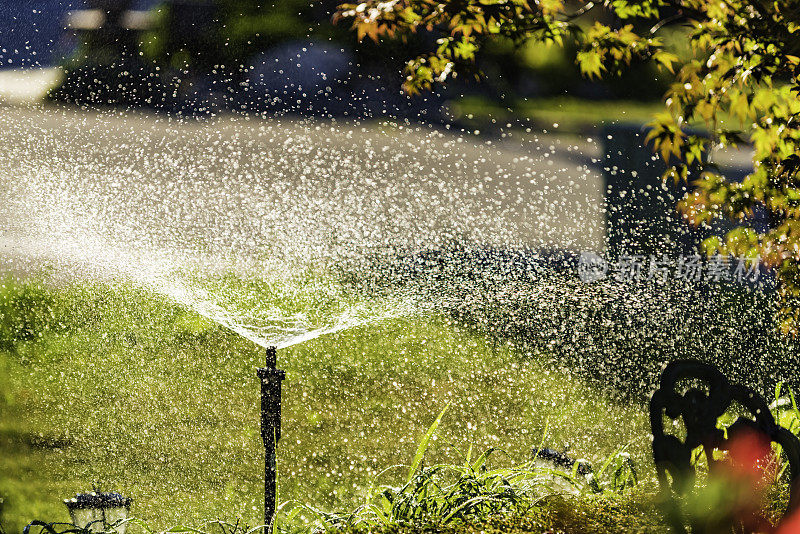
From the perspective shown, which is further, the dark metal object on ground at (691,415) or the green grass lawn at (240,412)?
the green grass lawn at (240,412)

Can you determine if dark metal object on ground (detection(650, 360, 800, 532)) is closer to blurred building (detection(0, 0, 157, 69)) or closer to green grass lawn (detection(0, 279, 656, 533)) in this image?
green grass lawn (detection(0, 279, 656, 533))

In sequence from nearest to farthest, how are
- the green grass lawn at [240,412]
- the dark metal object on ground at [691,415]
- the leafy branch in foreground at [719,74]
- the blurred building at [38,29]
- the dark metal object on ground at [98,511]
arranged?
the dark metal object on ground at [691,415], the dark metal object on ground at [98,511], the leafy branch in foreground at [719,74], the green grass lawn at [240,412], the blurred building at [38,29]

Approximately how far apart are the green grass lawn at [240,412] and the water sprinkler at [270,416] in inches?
79.7

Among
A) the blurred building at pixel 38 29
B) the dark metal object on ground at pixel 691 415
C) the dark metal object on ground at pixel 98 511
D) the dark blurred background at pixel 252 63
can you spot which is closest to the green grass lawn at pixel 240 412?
the dark metal object on ground at pixel 98 511

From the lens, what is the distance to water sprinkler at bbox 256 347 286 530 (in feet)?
11.0

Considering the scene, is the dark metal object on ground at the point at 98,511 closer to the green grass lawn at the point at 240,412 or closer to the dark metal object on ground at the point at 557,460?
the dark metal object on ground at the point at 557,460

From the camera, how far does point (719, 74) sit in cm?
377

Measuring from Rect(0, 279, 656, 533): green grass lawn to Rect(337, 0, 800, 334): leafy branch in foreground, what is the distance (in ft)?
6.60

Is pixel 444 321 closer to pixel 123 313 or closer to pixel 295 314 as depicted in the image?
pixel 295 314

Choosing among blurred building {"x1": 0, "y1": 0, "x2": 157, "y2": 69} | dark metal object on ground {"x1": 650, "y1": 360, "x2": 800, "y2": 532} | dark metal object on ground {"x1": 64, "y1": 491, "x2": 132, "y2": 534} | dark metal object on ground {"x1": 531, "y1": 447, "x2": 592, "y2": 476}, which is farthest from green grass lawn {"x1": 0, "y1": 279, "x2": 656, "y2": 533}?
blurred building {"x1": 0, "y1": 0, "x2": 157, "y2": 69}

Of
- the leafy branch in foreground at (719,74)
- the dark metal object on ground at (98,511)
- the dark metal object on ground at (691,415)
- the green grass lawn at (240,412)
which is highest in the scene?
the leafy branch in foreground at (719,74)

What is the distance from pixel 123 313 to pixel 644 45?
6010mm

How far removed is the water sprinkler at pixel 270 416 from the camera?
334cm

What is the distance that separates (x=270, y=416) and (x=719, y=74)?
244 cm
